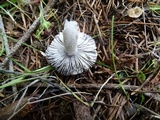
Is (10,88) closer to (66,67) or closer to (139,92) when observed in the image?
(66,67)

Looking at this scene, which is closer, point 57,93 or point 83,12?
point 57,93

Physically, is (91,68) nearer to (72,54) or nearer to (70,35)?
(72,54)

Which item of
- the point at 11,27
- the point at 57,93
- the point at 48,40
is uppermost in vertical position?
the point at 11,27

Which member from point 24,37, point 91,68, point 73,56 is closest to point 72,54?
point 73,56

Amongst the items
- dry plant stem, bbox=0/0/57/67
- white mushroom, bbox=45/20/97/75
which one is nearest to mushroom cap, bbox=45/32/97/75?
white mushroom, bbox=45/20/97/75

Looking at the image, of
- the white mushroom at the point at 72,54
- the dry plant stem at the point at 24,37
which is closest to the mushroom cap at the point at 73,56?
the white mushroom at the point at 72,54

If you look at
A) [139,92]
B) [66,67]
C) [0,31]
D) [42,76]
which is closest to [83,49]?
[66,67]
